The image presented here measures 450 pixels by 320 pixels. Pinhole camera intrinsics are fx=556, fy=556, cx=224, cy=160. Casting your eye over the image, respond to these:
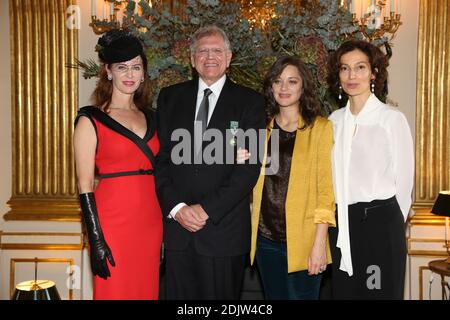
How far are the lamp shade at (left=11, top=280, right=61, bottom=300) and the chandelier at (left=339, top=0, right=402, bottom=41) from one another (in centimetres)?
264

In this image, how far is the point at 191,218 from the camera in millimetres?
2670

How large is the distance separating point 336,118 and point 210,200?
2.70ft

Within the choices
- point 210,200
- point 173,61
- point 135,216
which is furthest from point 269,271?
point 173,61

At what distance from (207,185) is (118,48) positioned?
802 mm

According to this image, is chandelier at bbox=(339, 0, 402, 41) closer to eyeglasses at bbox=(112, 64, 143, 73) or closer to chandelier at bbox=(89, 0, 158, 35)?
chandelier at bbox=(89, 0, 158, 35)

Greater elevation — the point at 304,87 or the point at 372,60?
the point at 372,60

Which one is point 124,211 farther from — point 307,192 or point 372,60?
point 372,60

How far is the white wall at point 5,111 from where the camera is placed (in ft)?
14.9

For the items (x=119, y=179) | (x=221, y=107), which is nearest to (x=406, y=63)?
(x=221, y=107)

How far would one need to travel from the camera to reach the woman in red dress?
266cm

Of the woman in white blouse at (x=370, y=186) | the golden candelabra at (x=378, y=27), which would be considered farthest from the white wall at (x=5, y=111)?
the woman in white blouse at (x=370, y=186)

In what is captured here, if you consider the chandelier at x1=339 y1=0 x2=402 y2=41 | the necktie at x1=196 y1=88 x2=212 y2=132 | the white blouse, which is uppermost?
the chandelier at x1=339 y1=0 x2=402 y2=41

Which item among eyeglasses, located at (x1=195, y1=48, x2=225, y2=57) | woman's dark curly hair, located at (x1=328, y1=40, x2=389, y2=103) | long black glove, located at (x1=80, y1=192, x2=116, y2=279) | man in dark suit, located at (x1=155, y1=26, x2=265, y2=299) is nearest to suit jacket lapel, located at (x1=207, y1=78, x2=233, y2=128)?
man in dark suit, located at (x1=155, y1=26, x2=265, y2=299)

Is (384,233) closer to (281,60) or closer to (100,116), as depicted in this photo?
(281,60)
